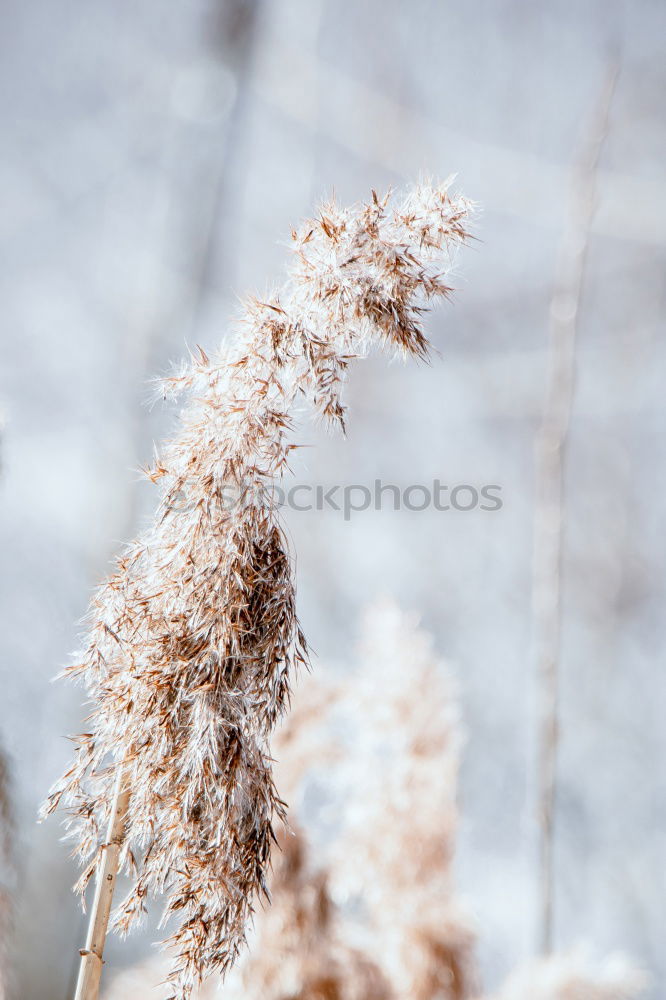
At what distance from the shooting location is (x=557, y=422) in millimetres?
1445

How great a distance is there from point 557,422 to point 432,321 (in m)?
0.32

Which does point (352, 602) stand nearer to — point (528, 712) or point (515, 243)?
point (528, 712)

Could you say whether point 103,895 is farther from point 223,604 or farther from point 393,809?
point 393,809

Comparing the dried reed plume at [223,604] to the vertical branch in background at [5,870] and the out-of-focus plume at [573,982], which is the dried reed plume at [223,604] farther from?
the out-of-focus plume at [573,982]

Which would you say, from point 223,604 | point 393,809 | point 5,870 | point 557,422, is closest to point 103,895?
point 223,604

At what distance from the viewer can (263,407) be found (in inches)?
20.7

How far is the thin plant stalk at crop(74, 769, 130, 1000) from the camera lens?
0.50 m

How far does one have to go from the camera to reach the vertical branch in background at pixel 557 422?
139 cm

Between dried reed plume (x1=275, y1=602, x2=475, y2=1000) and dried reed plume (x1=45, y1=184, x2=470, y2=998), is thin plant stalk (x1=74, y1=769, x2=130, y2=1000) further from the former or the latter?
dried reed plume (x1=275, y1=602, x2=475, y2=1000)

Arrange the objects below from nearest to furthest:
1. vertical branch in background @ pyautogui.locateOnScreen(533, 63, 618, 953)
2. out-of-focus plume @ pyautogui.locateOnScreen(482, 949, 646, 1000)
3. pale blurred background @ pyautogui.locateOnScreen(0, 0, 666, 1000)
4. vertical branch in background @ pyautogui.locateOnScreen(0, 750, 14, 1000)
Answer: vertical branch in background @ pyautogui.locateOnScreen(0, 750, 14, 1000), out-of-focus plume @ pyautogui.locateOnScreen(482, 949, 646, 1000), pale blurred background @ pyautogui.locateOnScreen(0, 0, 666, 1000), vertical branch in background @ pyautogui.locateOnScreen(533, 63, 618, 953)

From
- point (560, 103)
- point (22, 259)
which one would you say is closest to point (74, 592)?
point (22, 259)

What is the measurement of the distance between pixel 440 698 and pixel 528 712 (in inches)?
11.2

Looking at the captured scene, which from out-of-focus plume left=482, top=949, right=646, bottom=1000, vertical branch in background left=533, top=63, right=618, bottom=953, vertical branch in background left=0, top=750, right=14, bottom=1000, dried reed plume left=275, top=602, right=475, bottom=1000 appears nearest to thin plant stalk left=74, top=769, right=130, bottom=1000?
vertical branch in background left=0, top=750, right=14, bottom=1000

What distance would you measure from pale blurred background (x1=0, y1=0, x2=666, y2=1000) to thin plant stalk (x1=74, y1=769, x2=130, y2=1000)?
0.64 meters
